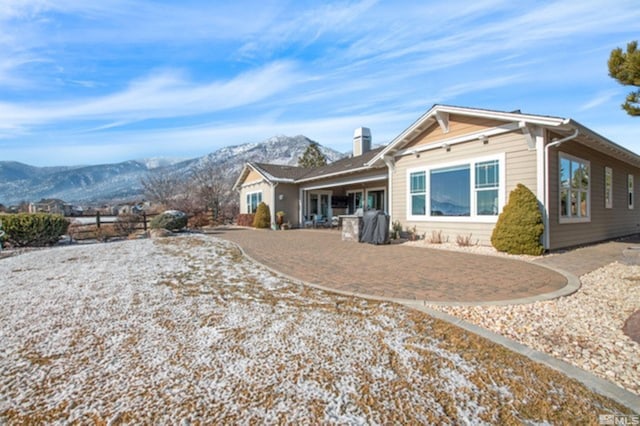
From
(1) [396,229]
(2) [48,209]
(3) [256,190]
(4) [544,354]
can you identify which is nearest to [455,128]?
(1) [396,229]

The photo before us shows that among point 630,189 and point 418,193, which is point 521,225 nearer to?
point 418,193

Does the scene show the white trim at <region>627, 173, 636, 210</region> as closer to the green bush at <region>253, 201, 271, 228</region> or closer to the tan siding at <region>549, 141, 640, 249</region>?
the tan siding at <region>549, 141, 640, 249</region>

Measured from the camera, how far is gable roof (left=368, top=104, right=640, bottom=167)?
7.42 meters

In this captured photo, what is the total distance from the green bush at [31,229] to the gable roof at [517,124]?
498 inches

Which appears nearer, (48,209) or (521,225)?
(521,225)

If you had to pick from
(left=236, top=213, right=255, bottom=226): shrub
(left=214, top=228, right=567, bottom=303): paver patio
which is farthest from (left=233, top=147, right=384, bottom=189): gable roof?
(left=214, top=228, right=567, bottom=303): paver patio

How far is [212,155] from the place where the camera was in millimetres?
104875

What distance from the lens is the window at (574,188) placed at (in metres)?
8.59

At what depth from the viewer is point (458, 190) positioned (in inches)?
383

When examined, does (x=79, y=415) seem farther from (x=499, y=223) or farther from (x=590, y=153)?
(x=590, y=153)

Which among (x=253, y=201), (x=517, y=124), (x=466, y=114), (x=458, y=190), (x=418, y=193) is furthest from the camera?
(x=253, y=201)

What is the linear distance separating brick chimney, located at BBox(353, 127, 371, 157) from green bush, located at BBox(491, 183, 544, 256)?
12.8 m

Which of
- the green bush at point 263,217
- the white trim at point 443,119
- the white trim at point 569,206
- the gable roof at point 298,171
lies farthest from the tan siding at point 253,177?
the white trim at point 569,206

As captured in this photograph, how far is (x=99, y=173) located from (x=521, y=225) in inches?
4756
